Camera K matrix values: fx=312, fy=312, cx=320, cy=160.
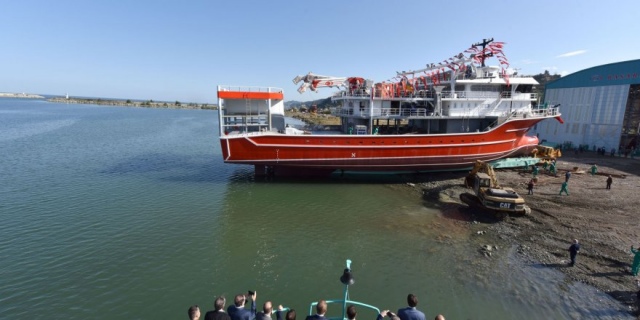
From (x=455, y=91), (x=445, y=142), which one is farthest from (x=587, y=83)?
(x=445, y=142)

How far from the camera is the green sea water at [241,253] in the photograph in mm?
9430

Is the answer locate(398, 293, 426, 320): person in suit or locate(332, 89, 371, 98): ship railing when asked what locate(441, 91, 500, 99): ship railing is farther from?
locate(398, 293, 426, 320): person in suit

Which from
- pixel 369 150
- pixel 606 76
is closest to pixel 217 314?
pixel 369 150

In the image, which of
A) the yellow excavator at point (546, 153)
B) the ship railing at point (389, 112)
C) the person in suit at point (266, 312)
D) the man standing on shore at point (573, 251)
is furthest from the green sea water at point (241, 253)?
the yellow excavator at point (546, 153)

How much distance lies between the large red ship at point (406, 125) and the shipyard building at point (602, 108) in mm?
10000

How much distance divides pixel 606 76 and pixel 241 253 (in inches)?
1514

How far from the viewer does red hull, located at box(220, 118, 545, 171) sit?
20.6 m

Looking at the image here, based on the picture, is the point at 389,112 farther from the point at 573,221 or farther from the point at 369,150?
the point at 573,221

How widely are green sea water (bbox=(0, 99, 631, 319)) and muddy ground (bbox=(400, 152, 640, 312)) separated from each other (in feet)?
2.87

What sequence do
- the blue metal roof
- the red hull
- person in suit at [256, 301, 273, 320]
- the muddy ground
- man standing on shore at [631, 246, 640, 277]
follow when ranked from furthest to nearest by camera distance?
the blue metal roof → the red hull → the muddy ground → man standing on shore at [631, 246, 640, 277] → person in suit at [256, 301, 273, 320]

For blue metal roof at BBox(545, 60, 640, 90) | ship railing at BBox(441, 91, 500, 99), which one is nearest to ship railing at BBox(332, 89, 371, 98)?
ship railing at BBox(441, 91, 500, 99)

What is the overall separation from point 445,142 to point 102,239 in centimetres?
2093

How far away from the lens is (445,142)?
22.4m

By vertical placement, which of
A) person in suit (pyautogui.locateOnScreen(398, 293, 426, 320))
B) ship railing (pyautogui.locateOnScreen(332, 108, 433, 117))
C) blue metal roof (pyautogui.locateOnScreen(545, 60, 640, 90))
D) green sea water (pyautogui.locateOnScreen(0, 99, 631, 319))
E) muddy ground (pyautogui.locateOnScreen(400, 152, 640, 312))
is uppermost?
blue metal roof (pyautogui.locateOnScreen(545, 60, 640, 90))
